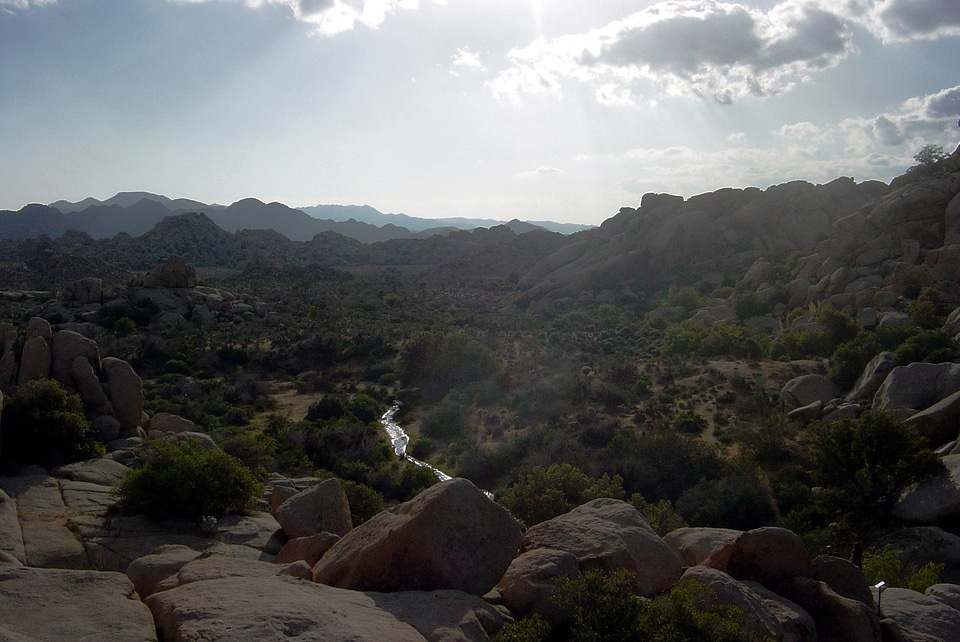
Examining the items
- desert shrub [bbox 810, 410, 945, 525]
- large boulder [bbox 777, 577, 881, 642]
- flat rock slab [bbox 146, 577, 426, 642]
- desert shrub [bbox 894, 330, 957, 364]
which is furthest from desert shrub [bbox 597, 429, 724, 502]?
flat rock slab [bbox 146, 577, 426, 642]

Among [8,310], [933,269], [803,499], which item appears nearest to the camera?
[803,499]

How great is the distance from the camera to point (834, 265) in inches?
1427

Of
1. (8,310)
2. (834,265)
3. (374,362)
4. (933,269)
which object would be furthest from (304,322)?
(933,269)

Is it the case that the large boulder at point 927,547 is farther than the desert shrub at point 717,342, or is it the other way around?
the desert shrub at point 717,342

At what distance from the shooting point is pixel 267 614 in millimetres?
4719

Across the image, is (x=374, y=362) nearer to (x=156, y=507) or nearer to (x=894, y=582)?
(x=156, y=507)

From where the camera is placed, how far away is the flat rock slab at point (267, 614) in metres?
4.51

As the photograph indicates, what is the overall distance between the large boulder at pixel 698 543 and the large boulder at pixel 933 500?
733 cm

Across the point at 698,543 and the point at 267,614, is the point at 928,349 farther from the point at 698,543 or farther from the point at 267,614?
the point at 267,614

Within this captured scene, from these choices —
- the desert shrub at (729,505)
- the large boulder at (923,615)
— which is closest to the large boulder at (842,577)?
the large boulder at (923,615)

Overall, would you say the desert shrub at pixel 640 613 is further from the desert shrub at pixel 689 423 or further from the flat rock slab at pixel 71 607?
the desert shrub at pixel 689 423

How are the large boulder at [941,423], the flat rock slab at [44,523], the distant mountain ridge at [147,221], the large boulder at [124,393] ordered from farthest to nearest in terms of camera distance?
the distant mountain ridge at [147,221]
the large boulder at [941,423]
the large boulder at [124,393]
the flat rock slab at [44,523]

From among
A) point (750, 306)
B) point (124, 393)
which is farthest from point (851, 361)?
point (124, 393)

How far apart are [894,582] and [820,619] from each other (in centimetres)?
451
